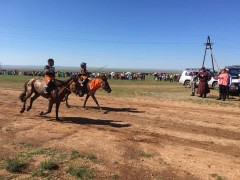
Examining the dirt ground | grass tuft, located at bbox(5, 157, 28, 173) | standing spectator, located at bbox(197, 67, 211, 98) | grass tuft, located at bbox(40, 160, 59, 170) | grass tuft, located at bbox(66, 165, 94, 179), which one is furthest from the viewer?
standing spectator, located at bbox(197, 67, 211, 98)

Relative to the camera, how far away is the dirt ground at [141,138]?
666cm

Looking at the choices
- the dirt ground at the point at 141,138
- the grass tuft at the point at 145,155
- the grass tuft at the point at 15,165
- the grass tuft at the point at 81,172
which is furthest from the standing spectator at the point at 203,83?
the grass tuft at the point at 15,165

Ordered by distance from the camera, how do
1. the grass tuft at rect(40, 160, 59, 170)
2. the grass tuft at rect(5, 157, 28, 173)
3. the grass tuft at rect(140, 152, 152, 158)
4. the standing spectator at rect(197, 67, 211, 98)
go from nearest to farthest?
the grass tuft at rect(5, 157, 28, 173), the grass tuft at rect(40, 160, 59, 170), the grass tuft at rect(140, 152, 152, 158), the standing spectator at rect(197, 67, 211, 98)

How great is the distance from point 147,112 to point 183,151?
6.11m

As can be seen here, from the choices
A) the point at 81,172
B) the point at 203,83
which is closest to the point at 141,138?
the point at 81,172

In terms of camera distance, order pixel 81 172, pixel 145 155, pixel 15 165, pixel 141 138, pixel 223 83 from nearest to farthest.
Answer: pixel 81 172 < pixel 15 165 < pixel 145 155 < pixel 141 138 < pixel 223 83

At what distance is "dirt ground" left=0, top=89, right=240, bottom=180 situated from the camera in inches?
262

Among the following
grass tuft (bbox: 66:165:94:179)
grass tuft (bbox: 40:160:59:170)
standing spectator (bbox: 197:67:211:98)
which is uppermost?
standing spectator (bbox: 197:67:211:98)

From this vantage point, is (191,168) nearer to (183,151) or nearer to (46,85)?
(183,151)

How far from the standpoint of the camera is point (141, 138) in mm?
9164

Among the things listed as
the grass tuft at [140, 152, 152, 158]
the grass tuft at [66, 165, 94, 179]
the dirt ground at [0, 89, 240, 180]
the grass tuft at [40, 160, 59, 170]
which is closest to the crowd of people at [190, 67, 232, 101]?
the dirt ground at [0, 89, 240, 180]

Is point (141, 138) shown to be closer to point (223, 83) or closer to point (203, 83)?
point (223, 83)

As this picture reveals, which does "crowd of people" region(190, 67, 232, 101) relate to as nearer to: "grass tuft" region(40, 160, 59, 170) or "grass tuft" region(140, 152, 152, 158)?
"grass tuft" region(140, 152, 152, 158)

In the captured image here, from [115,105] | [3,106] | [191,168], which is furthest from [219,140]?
[3,106]
